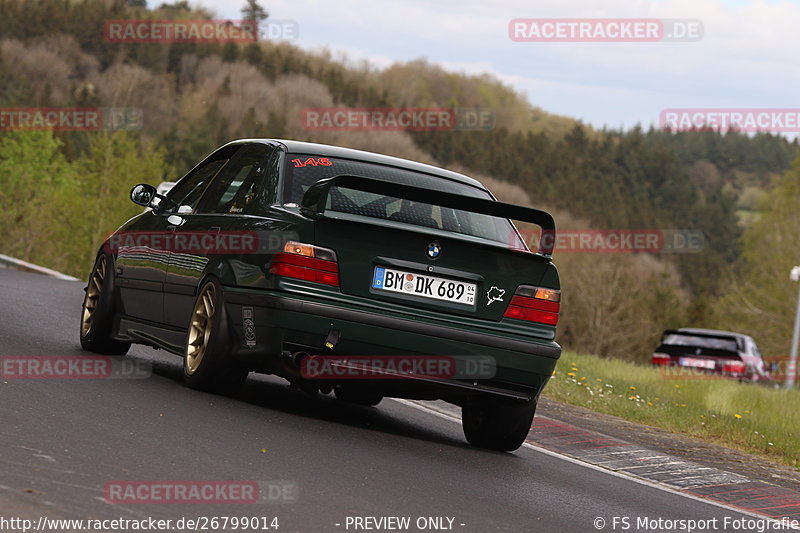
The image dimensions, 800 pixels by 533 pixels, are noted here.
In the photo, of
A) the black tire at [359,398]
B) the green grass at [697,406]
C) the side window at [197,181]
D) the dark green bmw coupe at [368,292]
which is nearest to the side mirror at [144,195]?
the side window at [197,181]

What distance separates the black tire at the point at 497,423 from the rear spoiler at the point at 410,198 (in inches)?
50.1

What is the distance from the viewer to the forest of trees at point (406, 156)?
69.1 m

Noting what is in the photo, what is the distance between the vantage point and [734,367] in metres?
26.5

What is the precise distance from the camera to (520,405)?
25.6 ft

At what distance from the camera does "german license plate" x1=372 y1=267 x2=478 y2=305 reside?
7.15 metres

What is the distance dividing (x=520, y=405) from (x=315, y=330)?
158 cm

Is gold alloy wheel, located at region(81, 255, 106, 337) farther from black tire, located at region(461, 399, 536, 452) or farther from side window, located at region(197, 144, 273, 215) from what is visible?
black tire, located at region(461, 399, 536, 452)

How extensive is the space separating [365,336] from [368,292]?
0.27 meters

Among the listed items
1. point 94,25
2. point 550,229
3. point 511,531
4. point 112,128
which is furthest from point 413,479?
point 94,25

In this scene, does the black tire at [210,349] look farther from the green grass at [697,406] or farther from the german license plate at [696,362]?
the german license plate at [696,362]

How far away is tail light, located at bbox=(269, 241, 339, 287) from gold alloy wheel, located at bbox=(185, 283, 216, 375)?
2.42ft

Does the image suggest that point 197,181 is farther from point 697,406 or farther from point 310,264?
point 697,406

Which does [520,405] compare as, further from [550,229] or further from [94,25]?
[94,25]

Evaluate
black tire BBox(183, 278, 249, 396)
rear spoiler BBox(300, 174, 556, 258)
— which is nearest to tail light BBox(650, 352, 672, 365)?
black tire BBox(183, 278, 249, 396)
